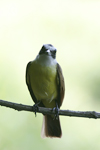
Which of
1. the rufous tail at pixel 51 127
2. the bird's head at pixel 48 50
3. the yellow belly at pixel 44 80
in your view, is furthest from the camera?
the rufous tail at pixel 51 127

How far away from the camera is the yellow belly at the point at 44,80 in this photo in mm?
5180

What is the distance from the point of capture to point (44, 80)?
5180mm

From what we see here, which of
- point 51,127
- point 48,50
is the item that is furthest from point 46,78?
point 51,127

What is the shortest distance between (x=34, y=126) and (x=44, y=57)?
6.15 ft

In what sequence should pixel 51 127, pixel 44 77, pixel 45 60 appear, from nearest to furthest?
pixel 44 77
pixel 45 60
pixel 51 127

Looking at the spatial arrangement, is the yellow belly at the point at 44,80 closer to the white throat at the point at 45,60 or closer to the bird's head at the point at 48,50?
the white throat at the point at 45,60

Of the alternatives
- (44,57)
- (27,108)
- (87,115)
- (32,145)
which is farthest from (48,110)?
(32,145)

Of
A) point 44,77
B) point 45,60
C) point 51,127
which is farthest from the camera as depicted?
point 51,127

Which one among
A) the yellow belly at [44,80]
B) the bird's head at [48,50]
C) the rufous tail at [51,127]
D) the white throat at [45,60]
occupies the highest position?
the bird's head at [48,50]

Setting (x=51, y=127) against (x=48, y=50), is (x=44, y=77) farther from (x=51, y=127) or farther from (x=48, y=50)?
(x=51, y=127)

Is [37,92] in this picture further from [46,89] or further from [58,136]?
[58,136]

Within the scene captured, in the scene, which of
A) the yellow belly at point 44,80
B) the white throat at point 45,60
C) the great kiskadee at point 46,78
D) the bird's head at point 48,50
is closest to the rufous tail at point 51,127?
the great kiskadee at point 46,78

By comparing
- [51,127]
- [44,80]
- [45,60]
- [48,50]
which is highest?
[48,50]

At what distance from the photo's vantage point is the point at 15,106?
4191mm
